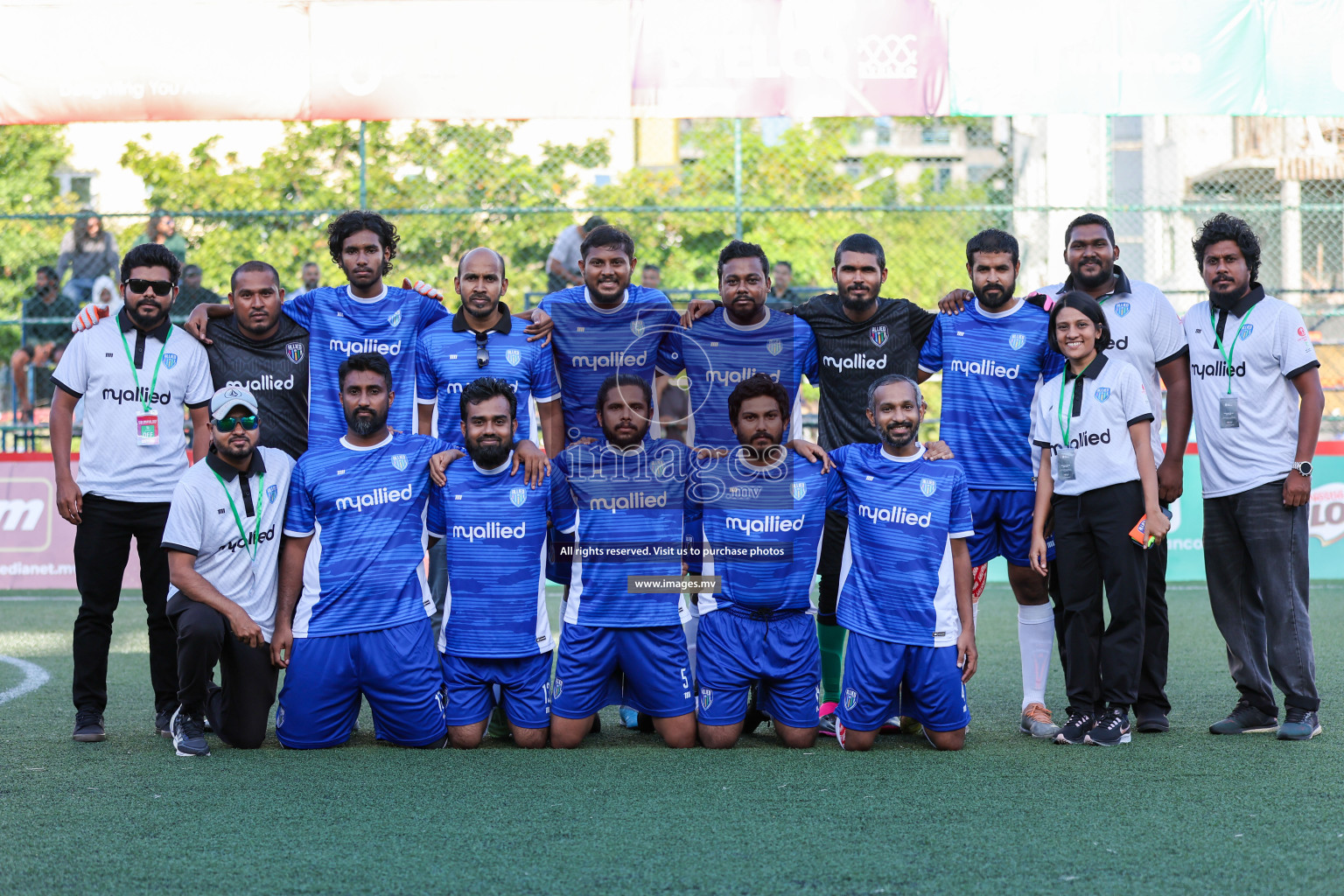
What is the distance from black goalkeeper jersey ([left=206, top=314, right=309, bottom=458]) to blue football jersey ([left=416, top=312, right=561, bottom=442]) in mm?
475

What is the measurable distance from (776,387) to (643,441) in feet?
1.96

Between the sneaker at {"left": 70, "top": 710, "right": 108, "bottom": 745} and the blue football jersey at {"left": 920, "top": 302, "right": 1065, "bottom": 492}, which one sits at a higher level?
the blue football jersey at {"left": 920, "top": 302, "right": 1065, "bottom": 492}

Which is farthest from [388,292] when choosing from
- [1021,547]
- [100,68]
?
[100,68]

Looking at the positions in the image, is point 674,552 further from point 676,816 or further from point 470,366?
point 676,816

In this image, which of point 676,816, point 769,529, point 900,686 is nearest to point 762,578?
point 769,529

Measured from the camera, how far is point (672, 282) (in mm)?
16359

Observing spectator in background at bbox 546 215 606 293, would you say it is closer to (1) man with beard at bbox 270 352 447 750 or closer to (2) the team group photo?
(2) the team group photo

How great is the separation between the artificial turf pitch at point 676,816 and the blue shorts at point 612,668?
7.7 inches

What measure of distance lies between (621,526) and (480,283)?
1.32 m

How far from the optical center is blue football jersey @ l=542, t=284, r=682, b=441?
6074 mm

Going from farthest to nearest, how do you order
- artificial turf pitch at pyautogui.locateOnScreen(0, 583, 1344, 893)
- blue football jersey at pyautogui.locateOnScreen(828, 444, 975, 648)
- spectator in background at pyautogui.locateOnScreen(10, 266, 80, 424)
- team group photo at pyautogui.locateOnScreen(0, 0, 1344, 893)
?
1. spectator in background at pyautogui.locateOnScreen(10, 266, 80, 424)
2. blue football jersey at pyautogui.locateOnScreen(828, 444, 975, 648)
3. team group photo at pyautogui.locateOnScreen(0, 0, 1344, 893)
4. artificial turf pitch at pyautogui.locateOnScreen(0, 583, 1344, 893)

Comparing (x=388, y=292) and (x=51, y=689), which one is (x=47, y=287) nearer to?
(x=51, y=689)

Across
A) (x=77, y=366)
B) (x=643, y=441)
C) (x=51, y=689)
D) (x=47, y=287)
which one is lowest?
(x=51, y=689)

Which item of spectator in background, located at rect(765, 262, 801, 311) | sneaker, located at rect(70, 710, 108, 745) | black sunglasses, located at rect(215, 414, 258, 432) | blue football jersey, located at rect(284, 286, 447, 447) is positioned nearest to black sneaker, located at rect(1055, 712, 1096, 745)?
blue football jersey, located at rect(284, 286, 447, 447)
